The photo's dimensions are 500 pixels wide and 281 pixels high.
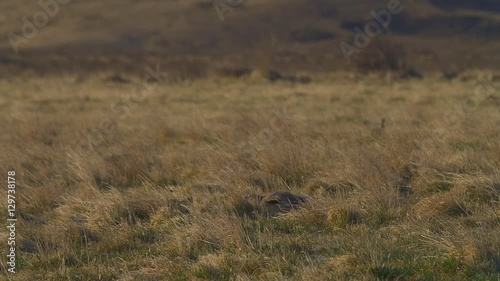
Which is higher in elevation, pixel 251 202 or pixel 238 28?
pixel 251 202

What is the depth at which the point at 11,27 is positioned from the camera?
61.0 m

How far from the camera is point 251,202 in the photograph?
6785 mm

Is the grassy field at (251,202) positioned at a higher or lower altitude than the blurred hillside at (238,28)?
higher

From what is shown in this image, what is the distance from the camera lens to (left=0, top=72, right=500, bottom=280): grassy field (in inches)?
205

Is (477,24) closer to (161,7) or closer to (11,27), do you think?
(161,7)

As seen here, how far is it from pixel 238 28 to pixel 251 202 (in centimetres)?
5359

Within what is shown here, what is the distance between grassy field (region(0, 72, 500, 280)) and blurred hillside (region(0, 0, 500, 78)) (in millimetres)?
35531

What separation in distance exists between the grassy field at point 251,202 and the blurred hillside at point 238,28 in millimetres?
35531

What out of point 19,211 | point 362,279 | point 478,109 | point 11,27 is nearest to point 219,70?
point 478,109

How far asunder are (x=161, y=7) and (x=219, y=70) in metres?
37.5

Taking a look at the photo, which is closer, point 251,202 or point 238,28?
point 251,202

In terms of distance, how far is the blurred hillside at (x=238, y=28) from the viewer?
174ft

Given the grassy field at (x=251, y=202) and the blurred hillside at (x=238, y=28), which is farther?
the blurred hillside at (x=238, y=28)

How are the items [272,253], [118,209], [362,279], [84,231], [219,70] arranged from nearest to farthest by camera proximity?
[362,279], [272,253], [84,231], [118,209], [219,70]
